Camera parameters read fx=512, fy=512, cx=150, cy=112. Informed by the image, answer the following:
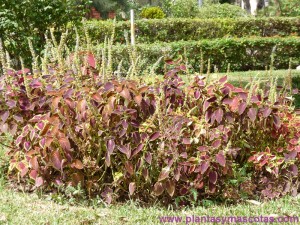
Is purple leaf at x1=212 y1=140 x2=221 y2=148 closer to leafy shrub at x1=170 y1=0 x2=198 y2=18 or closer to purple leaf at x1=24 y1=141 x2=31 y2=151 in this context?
purple leaf at x1=24 y1=141 x2=31 y2=151

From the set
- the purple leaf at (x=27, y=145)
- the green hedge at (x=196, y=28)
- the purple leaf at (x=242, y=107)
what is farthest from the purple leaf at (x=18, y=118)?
the green hedge at (x=196, y=28)

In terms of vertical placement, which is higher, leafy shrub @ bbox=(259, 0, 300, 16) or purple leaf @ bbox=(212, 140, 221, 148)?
leafy shrub @ bbox=(259, 0, 300, 16)

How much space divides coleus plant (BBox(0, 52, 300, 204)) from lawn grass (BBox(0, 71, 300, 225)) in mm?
112

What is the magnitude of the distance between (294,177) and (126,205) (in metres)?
1.16

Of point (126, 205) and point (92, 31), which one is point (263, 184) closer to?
point (126, 205)

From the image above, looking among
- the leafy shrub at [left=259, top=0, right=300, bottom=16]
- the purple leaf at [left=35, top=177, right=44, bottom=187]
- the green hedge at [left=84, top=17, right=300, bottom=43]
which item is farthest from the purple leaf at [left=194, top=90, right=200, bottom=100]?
the leafy shrub at [left=259, top=0, right=300, bottom=16]

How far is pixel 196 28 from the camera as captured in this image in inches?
529

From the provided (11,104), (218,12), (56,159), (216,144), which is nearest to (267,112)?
(216,144)

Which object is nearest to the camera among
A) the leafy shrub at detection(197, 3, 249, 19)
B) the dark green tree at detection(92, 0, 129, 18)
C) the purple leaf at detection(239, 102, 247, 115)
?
the purple leaf at detection(239, 102, 247, 115)

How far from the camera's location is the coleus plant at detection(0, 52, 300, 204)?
3191mm

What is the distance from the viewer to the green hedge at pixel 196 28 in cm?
1271

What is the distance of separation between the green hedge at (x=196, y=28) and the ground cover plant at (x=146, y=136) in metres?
8.93

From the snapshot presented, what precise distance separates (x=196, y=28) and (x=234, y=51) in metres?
1.57

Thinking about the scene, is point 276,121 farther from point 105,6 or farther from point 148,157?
point 105,6
